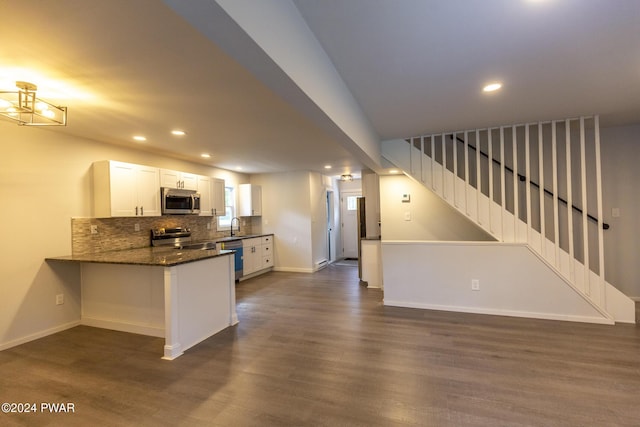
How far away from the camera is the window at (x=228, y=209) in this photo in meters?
6.31

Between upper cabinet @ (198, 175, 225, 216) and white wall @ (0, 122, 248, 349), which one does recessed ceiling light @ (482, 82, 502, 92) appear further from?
white wall @ (0, 122, 248, 349)

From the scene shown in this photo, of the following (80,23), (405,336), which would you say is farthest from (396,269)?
(80,23)

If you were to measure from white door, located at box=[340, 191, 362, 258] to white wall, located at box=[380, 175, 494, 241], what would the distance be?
3570mm

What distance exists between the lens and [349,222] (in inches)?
343

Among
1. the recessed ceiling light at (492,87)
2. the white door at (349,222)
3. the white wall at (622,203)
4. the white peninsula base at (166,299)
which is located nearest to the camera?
the recessed ceiling light at (492,87)

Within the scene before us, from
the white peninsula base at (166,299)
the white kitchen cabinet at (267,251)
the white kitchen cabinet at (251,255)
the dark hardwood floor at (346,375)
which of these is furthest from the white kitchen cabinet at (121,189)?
the white kitchen cabinet at (267,251)

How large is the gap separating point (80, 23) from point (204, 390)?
248cm

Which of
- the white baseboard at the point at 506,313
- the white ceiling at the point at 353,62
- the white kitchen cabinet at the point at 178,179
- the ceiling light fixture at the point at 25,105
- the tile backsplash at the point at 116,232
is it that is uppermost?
the white ceiling at the point at 353,62

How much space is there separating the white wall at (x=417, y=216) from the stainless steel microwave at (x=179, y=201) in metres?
3.23

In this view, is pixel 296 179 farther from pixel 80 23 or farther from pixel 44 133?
pixel 80 23

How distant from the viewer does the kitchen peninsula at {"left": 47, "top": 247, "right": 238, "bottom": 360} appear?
2807mm

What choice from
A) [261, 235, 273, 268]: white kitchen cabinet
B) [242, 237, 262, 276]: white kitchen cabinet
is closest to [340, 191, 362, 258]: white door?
[261, 235, 273, 268]: white kitchen cabinet

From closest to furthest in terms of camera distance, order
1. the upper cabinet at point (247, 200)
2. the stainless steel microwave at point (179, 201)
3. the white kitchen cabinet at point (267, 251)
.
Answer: the stainless steel microwave at point (179, 201) → the white kitchen cabinet at point (267, 251) → the upper cabinet at point (247, 200)

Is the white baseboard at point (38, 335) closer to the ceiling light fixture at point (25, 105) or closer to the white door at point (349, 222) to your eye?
the ceiling light fixture at point (25, 105)
